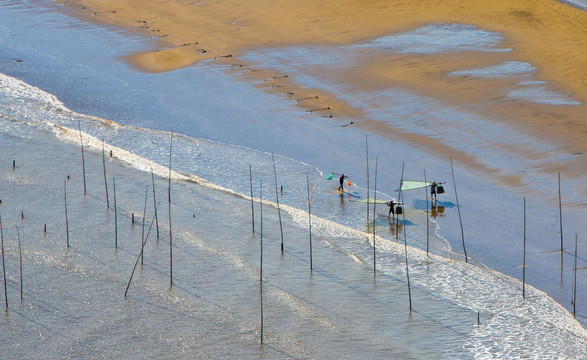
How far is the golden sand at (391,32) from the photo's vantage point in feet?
60.4

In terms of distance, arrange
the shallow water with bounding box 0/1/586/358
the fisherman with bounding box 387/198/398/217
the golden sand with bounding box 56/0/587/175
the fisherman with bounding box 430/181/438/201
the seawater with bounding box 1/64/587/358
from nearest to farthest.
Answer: the seawater with bounding box 1/64/587/358
the shallow water with bounding box 0/1/586/358
the fisherman with bounding box 387/198/398/217
the fisherman with bounding box 430/181/438/201
the golden sand with bounding box 56/0/587/175

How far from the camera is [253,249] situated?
41.4ft

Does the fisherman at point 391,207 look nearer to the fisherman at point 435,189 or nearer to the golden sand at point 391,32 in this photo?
the fisherman at point 435,189

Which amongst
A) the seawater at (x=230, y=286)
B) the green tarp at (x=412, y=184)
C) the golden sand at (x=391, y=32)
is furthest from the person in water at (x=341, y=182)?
the golden sand at (x=391, y=32)

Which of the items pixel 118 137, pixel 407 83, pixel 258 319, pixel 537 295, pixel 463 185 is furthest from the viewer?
pixel 407 83

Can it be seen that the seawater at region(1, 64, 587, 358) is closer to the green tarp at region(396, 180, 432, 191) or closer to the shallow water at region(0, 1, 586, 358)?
the shallow water at region(0, 1, 586, 358)

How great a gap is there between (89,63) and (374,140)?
1058 centimetres

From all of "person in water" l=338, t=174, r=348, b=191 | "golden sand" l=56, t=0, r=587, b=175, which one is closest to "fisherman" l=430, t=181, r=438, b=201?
"person in water" l=338, t=174, r=348, b=191

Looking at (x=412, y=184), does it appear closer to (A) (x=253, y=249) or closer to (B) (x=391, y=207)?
(B) (x=391, y=207)

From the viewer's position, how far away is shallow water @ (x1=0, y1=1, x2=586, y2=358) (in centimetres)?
1027

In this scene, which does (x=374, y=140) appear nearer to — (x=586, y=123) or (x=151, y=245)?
(x=586, y=123)

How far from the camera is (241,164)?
648 inches

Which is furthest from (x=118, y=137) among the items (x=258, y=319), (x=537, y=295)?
(x=537, y=295)

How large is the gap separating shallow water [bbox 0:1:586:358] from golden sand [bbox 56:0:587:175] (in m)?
0.95
